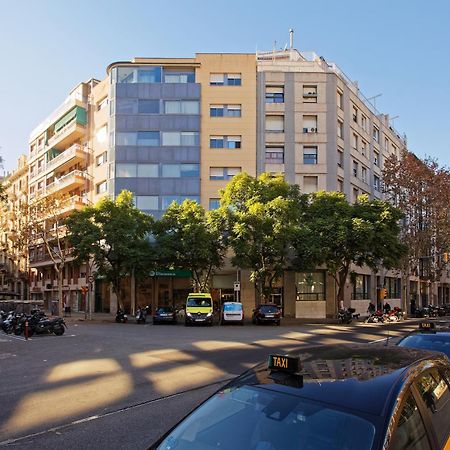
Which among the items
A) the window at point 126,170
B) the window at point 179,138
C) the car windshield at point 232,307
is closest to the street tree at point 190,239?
the car windshield at point 232,307

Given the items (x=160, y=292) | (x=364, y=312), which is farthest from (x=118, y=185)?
(x=364, y=312)

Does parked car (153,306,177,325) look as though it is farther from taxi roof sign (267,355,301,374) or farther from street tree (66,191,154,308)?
taxi roof sign (267,355,301,374)

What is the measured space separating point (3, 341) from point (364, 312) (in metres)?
34.8

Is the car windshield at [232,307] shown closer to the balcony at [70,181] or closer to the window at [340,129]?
the window at [340,129]

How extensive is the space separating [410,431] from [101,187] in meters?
45.7

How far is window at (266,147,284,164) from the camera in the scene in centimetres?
4288

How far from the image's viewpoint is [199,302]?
30938mm

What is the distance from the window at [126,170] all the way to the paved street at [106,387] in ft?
85.3

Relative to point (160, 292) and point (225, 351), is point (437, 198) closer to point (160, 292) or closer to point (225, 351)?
point (160, 292)

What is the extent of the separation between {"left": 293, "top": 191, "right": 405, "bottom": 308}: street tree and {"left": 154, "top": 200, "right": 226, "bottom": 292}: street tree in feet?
18.7

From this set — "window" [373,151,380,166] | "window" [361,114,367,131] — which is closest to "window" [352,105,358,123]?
"window" [361,114,367,131]

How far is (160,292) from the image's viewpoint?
43.7 m

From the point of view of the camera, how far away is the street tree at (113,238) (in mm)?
34438

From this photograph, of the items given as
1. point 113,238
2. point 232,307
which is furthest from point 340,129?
point 113,238
